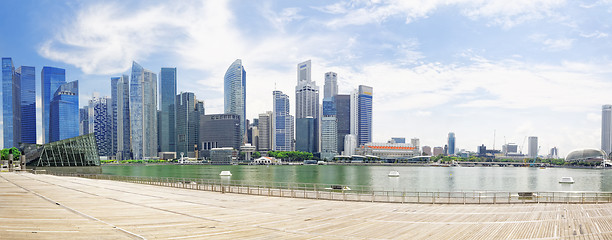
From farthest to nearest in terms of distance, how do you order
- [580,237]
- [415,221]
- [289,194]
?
[289,194] → [415,221] → [580,237]

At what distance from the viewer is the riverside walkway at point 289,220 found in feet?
53.3

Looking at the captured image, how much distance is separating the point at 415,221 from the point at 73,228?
640 inches

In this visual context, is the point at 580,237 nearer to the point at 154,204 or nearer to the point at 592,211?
the point at 592,211

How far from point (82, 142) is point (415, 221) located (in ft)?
436

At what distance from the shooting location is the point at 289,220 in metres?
20.3

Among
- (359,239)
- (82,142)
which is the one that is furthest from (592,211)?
(82,142)

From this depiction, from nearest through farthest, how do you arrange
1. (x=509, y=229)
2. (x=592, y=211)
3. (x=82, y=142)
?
(x=509, y=229) → (x=592, y=211) → (x=82, y=142)

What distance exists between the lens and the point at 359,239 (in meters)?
16.2

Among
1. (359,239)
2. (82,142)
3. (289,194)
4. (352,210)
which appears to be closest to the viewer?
(359,239)

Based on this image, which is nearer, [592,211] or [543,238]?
[543,238]

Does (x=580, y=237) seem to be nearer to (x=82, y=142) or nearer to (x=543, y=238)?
(x=543, y=238)

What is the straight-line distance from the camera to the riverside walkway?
16.2 metres

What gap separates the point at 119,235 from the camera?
15133 millimetres

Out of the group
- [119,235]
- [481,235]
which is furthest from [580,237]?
[119,235]
